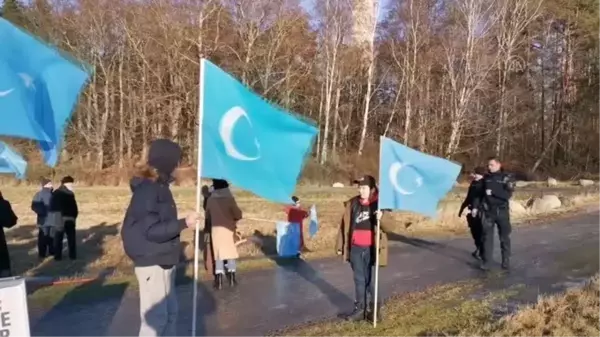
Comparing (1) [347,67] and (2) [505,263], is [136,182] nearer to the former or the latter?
(2) [505,263]

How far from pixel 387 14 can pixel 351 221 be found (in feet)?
137

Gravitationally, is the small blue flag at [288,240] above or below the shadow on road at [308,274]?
→ above

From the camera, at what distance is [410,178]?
8.96 meters

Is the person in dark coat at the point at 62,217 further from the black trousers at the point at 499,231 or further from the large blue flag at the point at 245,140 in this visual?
the large blue flag at the point at 245,140

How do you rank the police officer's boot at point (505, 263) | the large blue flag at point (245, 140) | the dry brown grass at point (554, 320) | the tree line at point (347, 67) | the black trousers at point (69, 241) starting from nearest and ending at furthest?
the large blue flag at point (245, 140) → the dry brown grass at point (554, 320) → the police officer's boot at point (505, 263) → the black trousers at point (69, 241) → the tree line at point (347, 67)

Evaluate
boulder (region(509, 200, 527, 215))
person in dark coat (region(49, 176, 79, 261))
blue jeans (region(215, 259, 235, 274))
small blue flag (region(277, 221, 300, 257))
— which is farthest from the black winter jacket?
boulder (region(509, 200, 527, 215))

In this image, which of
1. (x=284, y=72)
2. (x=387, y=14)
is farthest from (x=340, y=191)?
(x=387, y=14)

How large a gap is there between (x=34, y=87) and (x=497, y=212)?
8876 millimetres

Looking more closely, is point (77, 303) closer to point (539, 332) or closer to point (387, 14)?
point (539, 332)

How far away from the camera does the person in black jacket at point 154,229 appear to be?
18.9 ft

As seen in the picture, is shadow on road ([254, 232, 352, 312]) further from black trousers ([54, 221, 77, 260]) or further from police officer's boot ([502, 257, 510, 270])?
black trousers ([54, 221, 77, 260])

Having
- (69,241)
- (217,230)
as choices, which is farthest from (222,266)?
(69,241)

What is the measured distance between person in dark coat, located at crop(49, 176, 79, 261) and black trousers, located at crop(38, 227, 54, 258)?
0.73 feet

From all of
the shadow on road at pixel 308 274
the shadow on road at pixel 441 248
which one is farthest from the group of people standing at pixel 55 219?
the shadow on road at pixel 441 248
